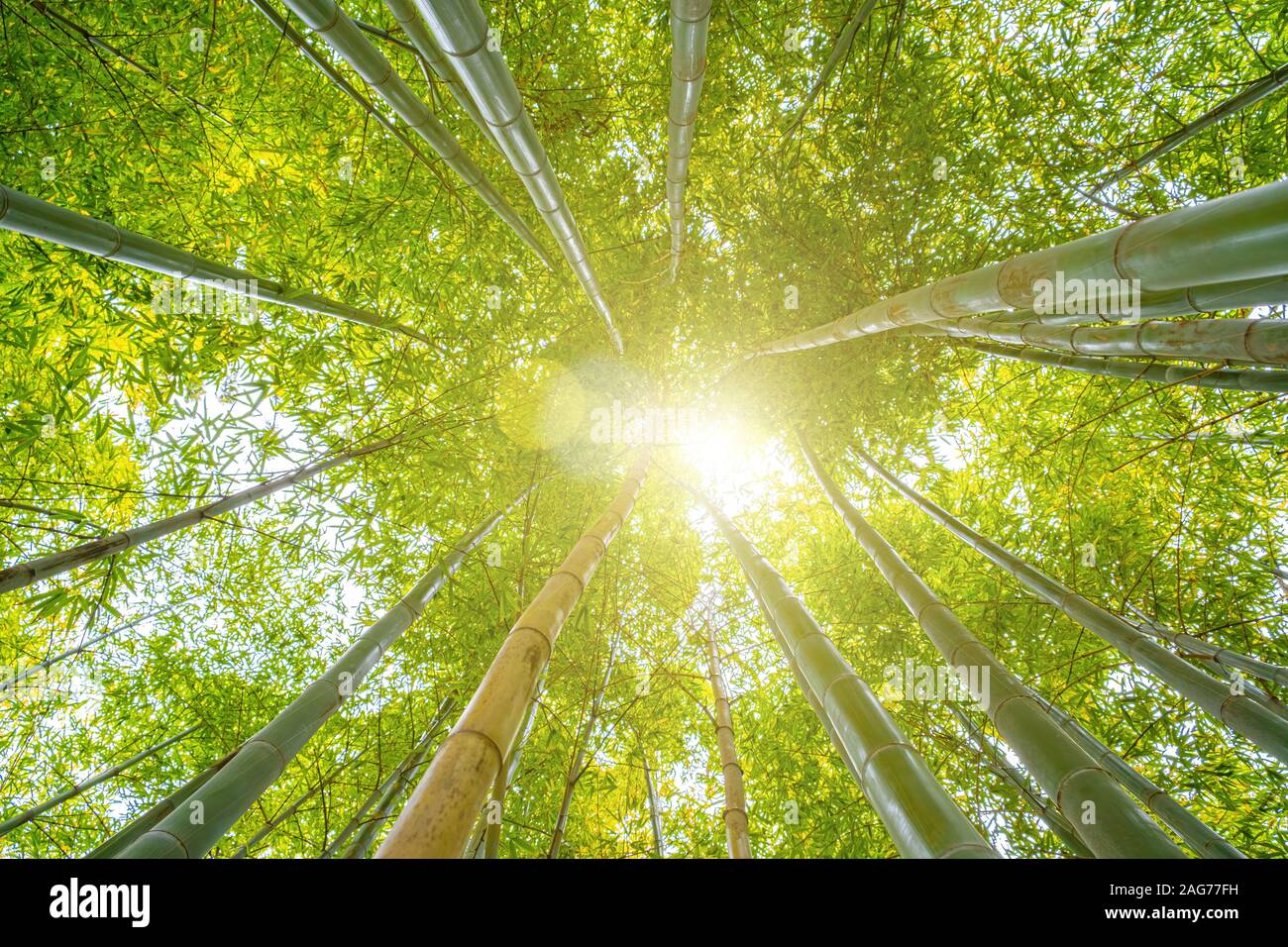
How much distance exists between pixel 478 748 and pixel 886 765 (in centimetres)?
97

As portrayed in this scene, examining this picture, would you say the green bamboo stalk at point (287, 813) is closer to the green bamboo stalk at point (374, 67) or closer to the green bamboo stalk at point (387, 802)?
the green bamboo stalk at point (387, 802)

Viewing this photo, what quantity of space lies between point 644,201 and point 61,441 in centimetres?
457

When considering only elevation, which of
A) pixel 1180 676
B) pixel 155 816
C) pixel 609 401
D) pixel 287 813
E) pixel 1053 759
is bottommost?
pixel 287 813

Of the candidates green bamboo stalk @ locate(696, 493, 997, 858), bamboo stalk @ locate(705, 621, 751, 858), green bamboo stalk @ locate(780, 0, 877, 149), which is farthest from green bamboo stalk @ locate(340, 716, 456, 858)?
green bamboo stalk @ locate(780, 0, 877, 149)

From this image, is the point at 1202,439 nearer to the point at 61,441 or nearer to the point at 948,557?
the point at 948,557

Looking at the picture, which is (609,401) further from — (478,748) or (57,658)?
(57,658)

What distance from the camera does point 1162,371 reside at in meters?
2.77

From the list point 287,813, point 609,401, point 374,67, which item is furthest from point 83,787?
point 374,67

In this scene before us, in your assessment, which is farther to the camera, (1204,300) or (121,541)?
(121,541)

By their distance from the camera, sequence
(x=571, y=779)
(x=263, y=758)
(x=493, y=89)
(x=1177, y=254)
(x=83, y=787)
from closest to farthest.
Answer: (x=1177, y=254) < (x=493, y=89) < (x=263, y=758) < (x=571, y=779) < (x=83, y=787)

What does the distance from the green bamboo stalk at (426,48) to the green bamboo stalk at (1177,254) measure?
182 cm

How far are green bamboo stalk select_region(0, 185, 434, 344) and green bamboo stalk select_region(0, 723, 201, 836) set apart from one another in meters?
3.02

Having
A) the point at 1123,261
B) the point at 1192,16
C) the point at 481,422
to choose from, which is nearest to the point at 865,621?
the point at 481,422

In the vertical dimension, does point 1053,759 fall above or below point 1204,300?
below
